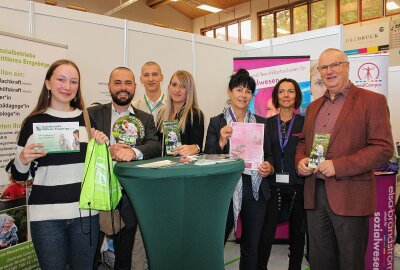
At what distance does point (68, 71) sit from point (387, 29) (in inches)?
297

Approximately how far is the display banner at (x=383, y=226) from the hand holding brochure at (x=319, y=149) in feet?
3.91

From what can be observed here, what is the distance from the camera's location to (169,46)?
4457mm

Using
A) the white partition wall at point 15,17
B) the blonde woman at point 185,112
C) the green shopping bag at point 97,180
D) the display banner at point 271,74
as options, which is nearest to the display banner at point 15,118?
the white partition wall at point 15,17

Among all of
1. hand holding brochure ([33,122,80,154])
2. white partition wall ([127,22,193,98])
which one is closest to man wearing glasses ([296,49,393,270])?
hand holding brochure ([33,122,80,154])

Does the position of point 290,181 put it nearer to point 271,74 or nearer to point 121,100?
point 121,100

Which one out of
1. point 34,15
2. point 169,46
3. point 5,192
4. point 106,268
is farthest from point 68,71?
point 169,46

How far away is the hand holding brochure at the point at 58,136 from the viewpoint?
5.33 ft

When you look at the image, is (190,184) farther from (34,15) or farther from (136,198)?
(34,15)

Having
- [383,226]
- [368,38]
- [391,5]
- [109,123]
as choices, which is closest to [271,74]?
[383,226]

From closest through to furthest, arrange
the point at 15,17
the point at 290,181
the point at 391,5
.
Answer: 1. the point at 290,181
2. the point at 15,17
3. the point at 391,5

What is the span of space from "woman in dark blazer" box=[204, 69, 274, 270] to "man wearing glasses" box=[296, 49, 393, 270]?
0.91ft

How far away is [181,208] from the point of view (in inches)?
57.8

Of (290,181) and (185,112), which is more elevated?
(185,112)

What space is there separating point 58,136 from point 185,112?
101 cm
